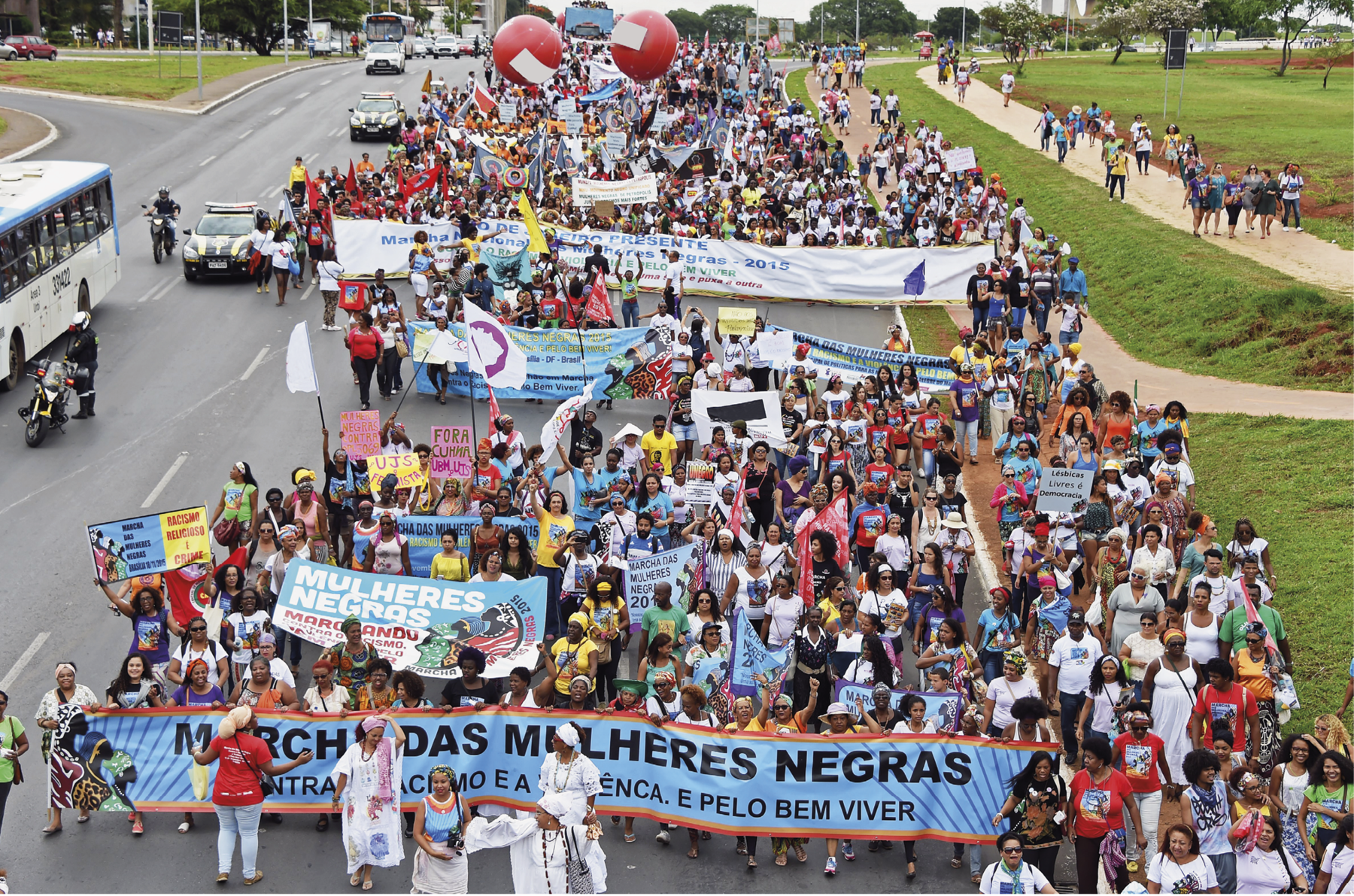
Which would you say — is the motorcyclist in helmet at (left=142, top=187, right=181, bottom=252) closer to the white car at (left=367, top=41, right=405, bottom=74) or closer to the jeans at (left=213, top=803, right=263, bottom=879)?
the jeans at (left=213, top=803, right=263, bottom=879)

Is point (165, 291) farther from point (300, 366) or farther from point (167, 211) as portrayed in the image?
point (300, 366)

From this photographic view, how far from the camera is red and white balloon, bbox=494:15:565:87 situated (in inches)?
1630

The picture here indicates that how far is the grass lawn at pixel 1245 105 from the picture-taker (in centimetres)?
3769

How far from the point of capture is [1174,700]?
37.8 feet

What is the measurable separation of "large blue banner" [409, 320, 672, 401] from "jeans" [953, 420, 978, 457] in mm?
4340

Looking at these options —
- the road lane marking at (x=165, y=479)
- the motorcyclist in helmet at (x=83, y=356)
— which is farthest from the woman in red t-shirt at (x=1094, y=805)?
the motorcyclist in helmet at (x=83, y=356)

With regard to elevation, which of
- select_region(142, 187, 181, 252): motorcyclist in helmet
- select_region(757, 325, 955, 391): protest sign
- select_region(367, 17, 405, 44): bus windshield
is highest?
select_region(367, 17, 405, 44): bus windshield

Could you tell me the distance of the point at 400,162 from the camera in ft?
120

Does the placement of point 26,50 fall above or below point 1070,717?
above

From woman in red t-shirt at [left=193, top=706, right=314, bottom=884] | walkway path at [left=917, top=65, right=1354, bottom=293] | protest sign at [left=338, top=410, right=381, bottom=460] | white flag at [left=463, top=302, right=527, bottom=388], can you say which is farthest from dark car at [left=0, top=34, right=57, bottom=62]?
woman in red t-shirt at [left=193, top=706, right=314, bottom=884]

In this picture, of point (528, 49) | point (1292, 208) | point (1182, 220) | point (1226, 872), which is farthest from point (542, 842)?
point (528, 49)

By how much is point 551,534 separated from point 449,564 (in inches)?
46.5

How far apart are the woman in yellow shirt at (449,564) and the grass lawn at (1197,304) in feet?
51.7

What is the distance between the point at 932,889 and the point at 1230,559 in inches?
186
